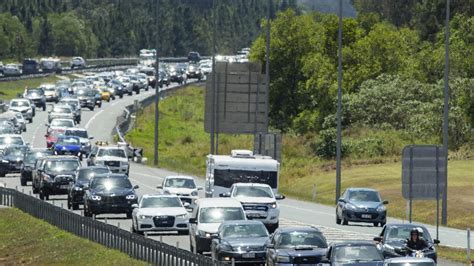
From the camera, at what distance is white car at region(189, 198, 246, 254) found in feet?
132

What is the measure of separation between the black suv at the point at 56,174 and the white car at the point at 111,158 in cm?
802

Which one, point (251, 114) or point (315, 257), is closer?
point (315, 257)

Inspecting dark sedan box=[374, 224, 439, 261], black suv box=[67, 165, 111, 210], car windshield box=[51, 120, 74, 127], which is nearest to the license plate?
dark sedan box=[374, 224, 439, 261]

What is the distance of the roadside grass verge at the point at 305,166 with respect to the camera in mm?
70812

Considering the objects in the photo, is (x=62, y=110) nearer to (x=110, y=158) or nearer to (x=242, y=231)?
(x=110, y=158)

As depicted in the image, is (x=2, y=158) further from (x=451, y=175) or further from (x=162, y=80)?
(x=162, y=80)

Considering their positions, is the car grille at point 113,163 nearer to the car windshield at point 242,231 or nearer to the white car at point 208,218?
the white car at point 208,218

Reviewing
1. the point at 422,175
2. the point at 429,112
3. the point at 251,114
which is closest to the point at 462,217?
the point at 422,175

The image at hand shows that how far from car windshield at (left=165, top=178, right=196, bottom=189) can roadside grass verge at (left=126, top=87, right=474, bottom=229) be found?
443 inches

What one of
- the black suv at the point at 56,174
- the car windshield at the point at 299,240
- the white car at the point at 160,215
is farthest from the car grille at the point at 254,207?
the black suv at the point at 56,174

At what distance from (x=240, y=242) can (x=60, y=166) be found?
2524 centimetres

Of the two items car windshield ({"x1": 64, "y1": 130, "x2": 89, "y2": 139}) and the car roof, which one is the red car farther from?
the car roof

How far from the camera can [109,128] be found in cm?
11050

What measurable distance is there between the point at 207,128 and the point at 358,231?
3639 cm
